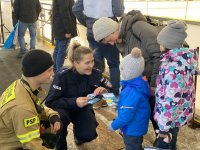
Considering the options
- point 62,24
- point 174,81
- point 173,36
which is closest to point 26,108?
point 174,81

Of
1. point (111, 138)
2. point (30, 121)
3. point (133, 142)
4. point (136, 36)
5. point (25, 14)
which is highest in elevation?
point (136, 36)

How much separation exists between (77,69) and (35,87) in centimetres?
60

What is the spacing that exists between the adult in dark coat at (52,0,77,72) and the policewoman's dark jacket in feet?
6.96

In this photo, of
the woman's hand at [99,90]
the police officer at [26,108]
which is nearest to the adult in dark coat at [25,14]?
the woman's hand at [99,90]

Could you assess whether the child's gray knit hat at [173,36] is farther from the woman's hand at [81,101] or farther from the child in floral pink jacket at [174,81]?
the woman's hand at [81,101]

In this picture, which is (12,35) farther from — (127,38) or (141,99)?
(141,99)

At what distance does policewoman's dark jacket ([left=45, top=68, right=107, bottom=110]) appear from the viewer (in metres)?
2.47

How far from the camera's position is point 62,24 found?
460 cm

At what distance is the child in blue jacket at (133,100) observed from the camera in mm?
2064

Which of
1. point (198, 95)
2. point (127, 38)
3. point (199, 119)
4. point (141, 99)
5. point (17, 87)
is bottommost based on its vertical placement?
point (199, 119)

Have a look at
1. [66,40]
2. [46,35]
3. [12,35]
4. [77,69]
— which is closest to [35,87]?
[77,69]

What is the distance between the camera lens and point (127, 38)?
2.53 m

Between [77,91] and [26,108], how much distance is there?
845mm

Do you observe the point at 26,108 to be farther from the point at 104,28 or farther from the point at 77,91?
the point at 104,28
